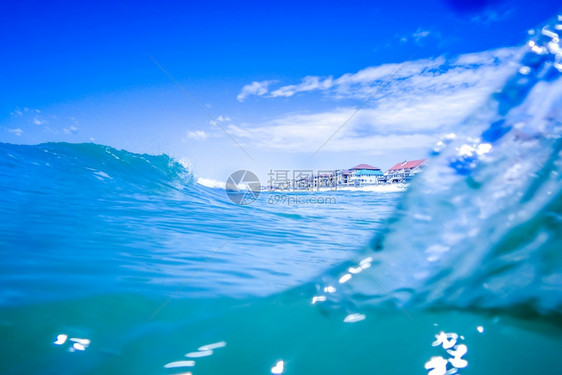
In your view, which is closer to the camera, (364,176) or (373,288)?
(373,288)

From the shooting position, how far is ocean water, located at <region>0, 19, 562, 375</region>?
5.86ft

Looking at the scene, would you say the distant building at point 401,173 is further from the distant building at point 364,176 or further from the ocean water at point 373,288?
the ocean water at point 373,288

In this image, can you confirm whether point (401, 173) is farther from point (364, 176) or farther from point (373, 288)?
point (373, 288)

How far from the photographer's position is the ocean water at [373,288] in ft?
5.86

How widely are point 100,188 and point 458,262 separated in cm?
1145

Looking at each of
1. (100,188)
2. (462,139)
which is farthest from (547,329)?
(100,188)

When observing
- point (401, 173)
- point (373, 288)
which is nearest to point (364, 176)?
point (401, 173)

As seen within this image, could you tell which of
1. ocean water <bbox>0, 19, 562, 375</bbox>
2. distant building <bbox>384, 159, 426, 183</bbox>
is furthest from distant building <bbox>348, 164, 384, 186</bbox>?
ocean water <bbox>0, 19, 562, 375</bbox>

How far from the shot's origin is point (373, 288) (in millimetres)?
2562

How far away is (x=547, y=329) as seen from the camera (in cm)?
199

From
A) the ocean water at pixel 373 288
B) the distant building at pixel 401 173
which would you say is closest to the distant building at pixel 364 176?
the distant building at pixel 401 173

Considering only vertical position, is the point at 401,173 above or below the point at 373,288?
above

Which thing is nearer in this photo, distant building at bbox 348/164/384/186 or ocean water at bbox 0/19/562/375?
ocean water at bbox 0/19/562/375

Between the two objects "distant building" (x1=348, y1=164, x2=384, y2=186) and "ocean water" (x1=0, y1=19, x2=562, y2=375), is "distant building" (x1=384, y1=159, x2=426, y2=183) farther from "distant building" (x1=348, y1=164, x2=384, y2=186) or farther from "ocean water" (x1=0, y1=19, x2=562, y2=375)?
"ocean water" (x1=0, y1=19, x2=562, y2=375)
